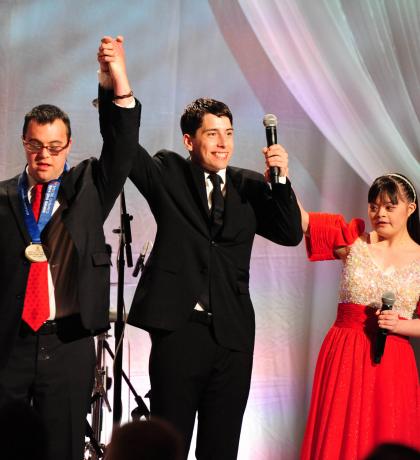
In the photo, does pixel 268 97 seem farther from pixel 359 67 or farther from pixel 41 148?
pixel 41 148

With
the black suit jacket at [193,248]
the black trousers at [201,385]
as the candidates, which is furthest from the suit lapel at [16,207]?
the black trousers at [201,385]

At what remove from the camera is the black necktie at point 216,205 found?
9.54 ft

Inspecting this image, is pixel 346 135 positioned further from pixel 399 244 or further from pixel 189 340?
pixel 189 340

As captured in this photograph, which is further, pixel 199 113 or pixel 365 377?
pixel 365 377

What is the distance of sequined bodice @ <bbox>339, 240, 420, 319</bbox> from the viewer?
3.42 metres

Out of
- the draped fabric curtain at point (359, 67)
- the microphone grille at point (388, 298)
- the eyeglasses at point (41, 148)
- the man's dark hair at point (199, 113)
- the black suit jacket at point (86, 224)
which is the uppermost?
the draped fabric curtain at point (359, 67)

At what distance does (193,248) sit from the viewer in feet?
9.43

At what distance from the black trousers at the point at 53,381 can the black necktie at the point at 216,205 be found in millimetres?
595

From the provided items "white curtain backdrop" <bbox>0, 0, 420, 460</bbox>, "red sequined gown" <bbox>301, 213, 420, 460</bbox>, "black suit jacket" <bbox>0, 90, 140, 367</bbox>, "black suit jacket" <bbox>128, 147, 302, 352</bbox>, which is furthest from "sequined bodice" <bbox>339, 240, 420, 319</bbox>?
"black suit jacket" <bbox>0, 90, 140, 367</bbox>

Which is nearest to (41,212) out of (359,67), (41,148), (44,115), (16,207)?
(16,207)

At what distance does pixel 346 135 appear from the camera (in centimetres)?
406

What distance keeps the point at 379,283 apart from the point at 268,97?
135 cm

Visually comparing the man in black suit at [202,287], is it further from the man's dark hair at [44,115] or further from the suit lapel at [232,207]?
the man's dark hair at [44,115]

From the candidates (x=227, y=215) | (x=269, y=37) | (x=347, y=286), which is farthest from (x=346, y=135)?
(x=227, y=215)
